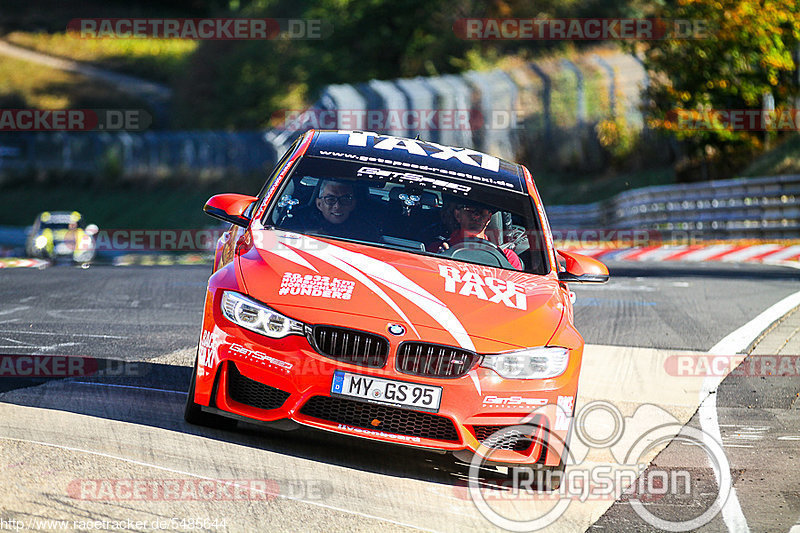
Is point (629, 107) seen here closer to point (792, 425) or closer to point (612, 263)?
point (612, 263)

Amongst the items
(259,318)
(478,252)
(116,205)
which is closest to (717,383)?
(478,252)

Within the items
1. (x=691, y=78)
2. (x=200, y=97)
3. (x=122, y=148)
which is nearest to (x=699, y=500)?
(x=691, y=78)

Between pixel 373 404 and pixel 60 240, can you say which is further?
pixel 60 240

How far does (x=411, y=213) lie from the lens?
661cm

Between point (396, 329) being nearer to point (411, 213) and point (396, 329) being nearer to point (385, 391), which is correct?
point (385, 391)

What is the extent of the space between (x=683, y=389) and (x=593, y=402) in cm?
87

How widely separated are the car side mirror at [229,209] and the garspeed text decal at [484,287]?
4.02 feet

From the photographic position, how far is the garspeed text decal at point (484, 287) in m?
5.74

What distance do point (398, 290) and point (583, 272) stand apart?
1445 millimetres

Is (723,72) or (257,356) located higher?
(723,72)
